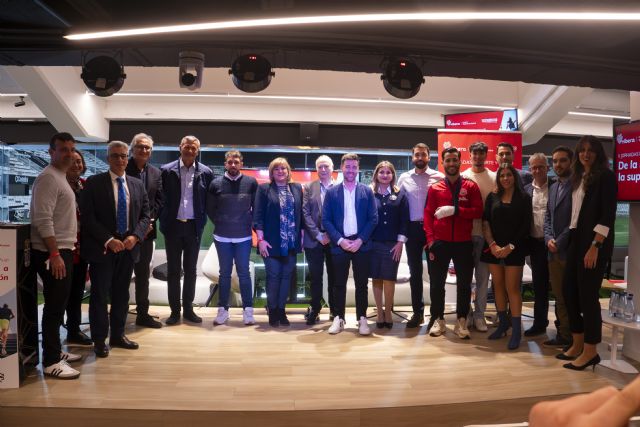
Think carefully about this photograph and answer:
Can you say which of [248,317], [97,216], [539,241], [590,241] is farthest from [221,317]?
[590,241]

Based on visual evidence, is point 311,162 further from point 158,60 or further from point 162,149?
point 158,60

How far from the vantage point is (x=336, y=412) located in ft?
8.55

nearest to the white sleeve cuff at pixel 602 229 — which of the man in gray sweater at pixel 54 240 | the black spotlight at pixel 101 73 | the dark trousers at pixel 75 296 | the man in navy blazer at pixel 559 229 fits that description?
the man in navy blazer at pixel 559 229

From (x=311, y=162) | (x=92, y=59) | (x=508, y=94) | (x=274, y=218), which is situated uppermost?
(x=508, y=94)

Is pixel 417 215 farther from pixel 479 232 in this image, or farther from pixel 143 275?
pixel 143 275

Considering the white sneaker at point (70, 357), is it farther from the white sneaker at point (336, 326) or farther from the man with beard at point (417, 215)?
the man with beard at point (417, 215)

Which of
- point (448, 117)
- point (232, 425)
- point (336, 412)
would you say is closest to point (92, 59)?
point (232, 425)

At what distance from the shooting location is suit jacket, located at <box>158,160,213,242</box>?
168 inches

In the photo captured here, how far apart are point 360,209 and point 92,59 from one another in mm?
2700

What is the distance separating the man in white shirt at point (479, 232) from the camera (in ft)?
13.7

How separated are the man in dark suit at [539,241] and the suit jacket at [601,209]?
2.45ft

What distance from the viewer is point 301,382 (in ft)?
9.84

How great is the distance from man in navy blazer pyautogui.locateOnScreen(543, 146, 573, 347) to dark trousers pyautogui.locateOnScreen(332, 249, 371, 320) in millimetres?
1548

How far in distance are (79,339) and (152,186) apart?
4.58ft
